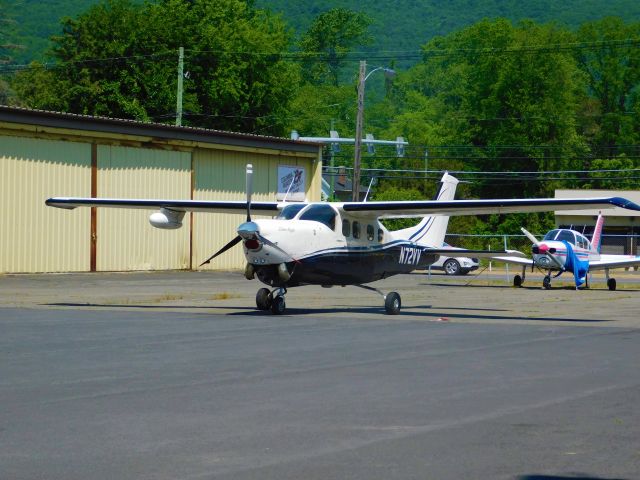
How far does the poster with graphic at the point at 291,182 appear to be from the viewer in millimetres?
46281

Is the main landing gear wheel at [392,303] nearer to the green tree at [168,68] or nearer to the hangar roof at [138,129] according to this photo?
the hangar roof at [138,129]

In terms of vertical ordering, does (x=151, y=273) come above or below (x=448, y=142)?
below

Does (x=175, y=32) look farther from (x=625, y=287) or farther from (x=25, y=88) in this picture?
(x=625, y=287)

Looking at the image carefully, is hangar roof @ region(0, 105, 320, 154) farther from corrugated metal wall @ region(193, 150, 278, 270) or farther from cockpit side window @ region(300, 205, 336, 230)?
cockpit side window @ region(300, 205, 336, 230)

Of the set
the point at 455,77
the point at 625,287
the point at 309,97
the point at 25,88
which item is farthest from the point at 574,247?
the point at 455,77

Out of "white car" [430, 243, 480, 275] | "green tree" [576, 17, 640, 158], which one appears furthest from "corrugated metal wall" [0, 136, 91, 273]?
"green tree" [576, 17, 640, 158]

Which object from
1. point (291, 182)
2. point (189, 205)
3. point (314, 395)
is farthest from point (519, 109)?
point (314, 395)

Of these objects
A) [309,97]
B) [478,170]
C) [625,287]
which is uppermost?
[309,97]

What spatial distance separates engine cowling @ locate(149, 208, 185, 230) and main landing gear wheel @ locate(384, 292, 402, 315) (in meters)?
5.08

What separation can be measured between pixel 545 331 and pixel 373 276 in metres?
6.01

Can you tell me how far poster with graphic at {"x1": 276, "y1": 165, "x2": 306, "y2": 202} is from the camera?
1822 inches

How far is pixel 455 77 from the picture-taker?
13800 centimetres

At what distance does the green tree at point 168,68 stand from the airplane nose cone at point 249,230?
1905 inches

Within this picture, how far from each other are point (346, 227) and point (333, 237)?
28.0 inches
